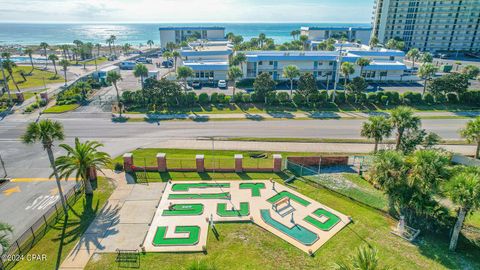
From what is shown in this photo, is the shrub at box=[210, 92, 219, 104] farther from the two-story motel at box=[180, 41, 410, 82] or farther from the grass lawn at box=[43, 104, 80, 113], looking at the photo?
the grass lawn at box=[43, 104, 80, 113]

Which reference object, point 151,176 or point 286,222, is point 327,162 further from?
point 151,176

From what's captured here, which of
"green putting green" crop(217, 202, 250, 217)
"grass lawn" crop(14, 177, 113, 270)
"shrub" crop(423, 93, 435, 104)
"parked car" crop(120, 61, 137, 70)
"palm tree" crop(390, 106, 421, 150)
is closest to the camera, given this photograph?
"grass lawn" crop(14, 177, 113, 270)

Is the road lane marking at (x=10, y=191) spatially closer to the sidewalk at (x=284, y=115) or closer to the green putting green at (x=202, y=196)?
the green putting green at (x=202, y=196)

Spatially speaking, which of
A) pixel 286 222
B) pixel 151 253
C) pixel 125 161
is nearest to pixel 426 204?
pixel 286 222

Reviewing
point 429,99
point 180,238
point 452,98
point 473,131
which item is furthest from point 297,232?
point 452,98

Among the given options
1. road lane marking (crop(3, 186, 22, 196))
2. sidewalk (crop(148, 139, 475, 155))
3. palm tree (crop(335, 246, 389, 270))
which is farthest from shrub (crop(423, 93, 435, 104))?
road lane marking (crop(3, 186, 22, 196))
